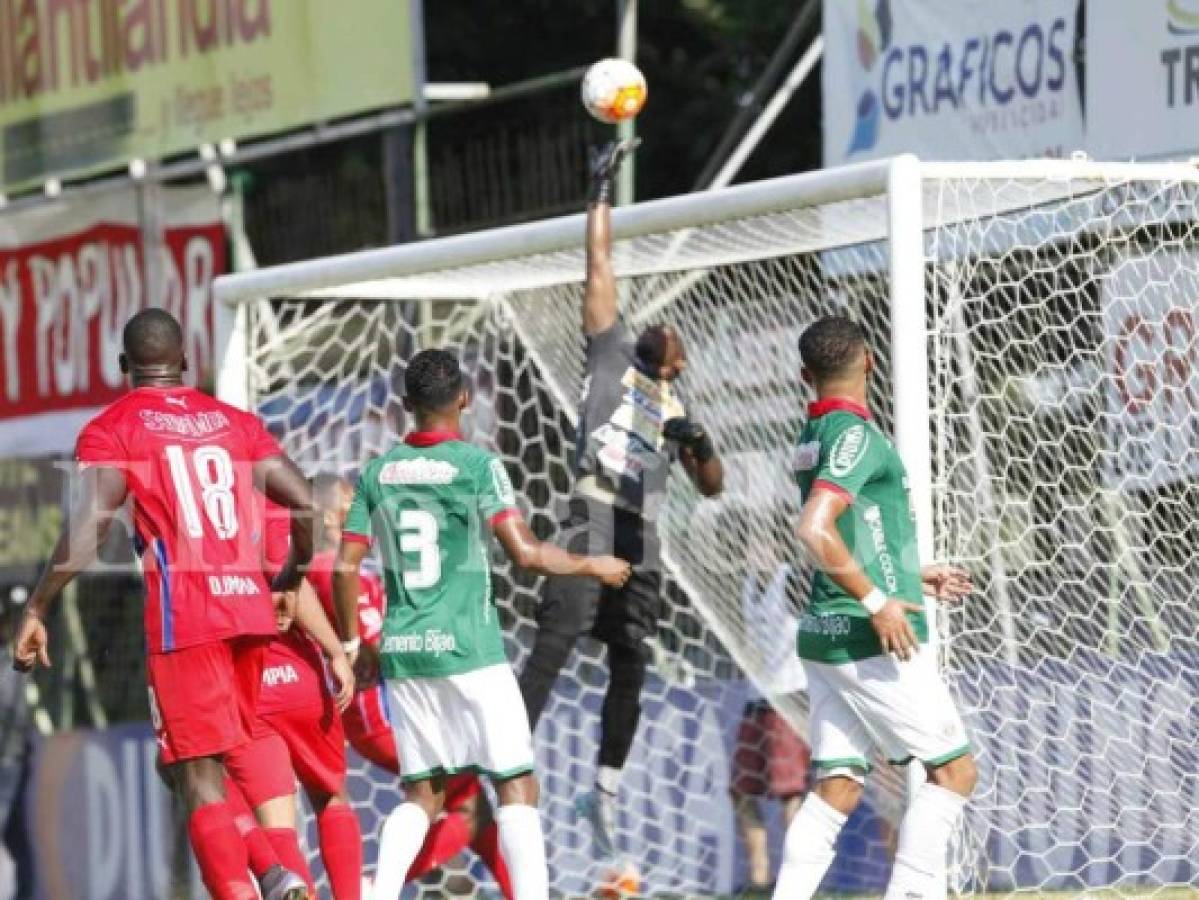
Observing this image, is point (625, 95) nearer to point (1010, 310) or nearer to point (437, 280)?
point (1010, 310)

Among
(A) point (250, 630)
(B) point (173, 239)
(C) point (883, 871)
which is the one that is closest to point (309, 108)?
(B) point (173, 239)

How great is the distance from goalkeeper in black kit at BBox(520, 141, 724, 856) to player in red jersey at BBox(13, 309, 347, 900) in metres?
1.90

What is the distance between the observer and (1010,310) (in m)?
9.97

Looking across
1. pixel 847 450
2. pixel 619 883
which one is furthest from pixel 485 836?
pixel 847 450

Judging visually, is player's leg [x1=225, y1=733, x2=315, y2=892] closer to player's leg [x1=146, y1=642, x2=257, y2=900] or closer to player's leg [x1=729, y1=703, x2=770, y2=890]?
player's leg [x1=146, y1=642, x2=257, y2=900]

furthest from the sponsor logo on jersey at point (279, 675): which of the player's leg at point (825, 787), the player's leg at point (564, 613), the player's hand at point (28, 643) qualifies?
the player's leg at point (825, 787)

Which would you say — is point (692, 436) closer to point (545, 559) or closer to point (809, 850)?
point (545, 559)

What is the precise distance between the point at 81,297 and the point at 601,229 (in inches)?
271

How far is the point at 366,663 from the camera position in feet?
32.1

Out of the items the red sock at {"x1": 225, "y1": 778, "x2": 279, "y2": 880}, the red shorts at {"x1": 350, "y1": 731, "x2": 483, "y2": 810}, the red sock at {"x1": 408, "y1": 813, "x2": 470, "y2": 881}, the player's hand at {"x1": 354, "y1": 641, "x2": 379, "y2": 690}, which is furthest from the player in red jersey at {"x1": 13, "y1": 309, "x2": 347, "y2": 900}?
the red shorts at {"x1": 350, "y1": 731, "x2": 483, "y2": 810}

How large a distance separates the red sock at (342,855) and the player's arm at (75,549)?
161cm

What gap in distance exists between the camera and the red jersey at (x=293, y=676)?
9359 mm

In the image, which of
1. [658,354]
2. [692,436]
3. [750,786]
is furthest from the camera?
[750,786]

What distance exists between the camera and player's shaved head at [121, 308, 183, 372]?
837 centimetres
